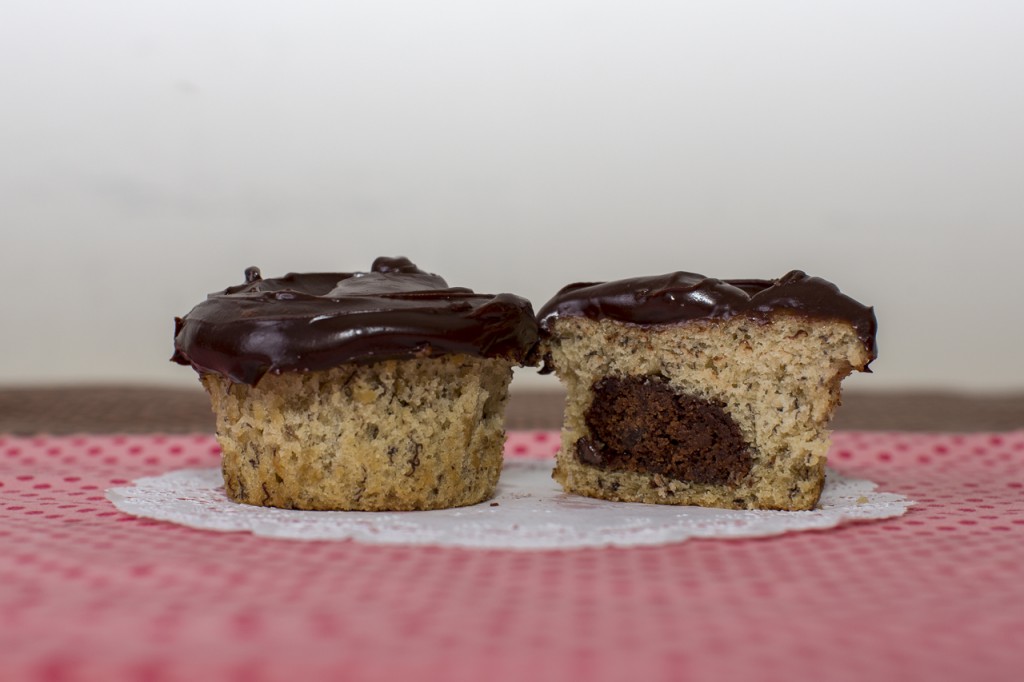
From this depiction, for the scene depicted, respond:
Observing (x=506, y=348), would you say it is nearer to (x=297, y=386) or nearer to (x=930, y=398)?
(x=297, y=386)

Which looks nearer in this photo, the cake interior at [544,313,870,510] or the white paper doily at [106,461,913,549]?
the white paper doily at [106,461,913,549]

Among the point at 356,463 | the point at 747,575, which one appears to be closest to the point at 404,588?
the point at 747,575

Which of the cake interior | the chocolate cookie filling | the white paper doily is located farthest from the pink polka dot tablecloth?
the chocolate cookie filling

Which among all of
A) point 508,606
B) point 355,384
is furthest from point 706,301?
point 508,606

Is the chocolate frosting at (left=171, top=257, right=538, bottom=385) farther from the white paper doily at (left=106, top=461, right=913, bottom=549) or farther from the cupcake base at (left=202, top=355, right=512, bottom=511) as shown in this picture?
the white paper doily at (left=106, top=461, right=913, bottom=549)

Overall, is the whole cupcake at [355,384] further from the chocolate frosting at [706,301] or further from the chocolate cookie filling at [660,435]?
the chocolate cookie filling at [660,435]

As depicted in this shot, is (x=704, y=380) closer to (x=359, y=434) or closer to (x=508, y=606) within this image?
(x=359, y=434)

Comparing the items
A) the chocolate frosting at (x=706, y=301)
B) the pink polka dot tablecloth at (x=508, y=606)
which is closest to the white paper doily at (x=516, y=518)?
the pink polka dot tablecloth at (x=508, y=606)
